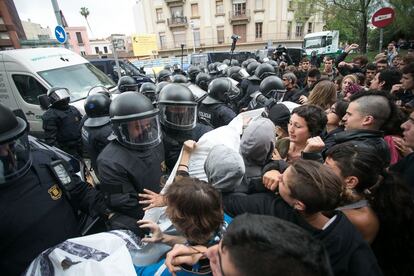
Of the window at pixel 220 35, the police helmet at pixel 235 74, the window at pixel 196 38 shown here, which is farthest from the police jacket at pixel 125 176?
the window at pixel 196 38

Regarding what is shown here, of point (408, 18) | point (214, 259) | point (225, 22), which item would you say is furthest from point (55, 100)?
point (225, 22)

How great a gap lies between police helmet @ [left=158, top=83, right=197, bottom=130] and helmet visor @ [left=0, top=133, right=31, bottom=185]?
1.25 metres

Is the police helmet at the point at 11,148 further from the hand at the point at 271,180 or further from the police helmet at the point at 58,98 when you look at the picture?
the police helmet at the point at 58,98

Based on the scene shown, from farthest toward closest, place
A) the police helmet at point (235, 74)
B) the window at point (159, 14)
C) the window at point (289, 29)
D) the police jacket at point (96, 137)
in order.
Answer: the window at point (159, 14), the window at point (289, 29), the police helmet at point (235, 74), the police jacket at point (96, 137)

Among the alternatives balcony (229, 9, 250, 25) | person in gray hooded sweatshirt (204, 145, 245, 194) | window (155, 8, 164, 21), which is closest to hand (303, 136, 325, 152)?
person in gray hooded sweatshirt (204, 145, 245, 194)

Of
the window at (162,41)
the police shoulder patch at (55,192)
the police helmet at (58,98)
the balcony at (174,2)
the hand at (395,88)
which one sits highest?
the balcony at (174,2)

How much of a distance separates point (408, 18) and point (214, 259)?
1155 inches

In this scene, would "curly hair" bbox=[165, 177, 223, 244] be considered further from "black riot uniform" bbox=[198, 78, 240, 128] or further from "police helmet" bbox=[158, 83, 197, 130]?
"black riot uniform" bbox=[198, 78, 240, 128]

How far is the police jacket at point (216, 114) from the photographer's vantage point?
12.0ft

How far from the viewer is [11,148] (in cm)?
146

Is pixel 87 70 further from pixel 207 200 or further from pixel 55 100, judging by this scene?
pixel 207 200

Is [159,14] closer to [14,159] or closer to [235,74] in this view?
[235,74]

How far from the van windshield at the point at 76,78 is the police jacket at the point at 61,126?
179 centimetres

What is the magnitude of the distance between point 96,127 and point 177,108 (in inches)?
50.5
